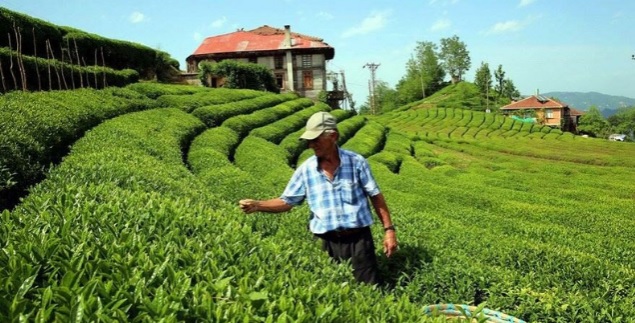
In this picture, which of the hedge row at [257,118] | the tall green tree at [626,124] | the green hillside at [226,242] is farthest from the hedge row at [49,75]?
the tall green tree at [626,124]

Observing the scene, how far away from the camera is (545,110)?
3095 inches

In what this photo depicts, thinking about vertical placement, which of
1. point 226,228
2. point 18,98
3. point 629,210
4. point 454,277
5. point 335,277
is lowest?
point 629,210

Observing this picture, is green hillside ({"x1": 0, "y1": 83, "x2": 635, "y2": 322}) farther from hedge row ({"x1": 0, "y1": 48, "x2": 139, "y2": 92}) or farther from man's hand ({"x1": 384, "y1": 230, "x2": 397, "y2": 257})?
hedge row ({"x1": 0, "y1": 48, "x2": 139, "y2": 92})

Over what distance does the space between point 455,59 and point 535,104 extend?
19.2 metres

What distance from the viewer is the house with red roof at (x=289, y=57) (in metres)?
50.1

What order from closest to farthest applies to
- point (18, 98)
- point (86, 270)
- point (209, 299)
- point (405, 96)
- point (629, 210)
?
point (209, 299), point (86, 270), point (18, 98), point (629, 210), point (405, 96)

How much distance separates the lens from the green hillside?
2.58 metres

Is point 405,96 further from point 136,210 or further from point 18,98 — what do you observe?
point 136,210

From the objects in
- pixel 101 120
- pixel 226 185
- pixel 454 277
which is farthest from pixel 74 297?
pixel 101 120

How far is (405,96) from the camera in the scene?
89.1 meters

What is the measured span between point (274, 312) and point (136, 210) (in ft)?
6.71

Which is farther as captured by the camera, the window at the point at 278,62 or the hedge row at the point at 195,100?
the window at the point at 278,62

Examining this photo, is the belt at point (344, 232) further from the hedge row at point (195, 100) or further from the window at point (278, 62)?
the window at point (278, 62)

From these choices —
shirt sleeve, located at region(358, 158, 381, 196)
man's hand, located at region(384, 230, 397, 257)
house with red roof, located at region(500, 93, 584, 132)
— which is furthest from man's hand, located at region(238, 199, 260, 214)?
house with red roof, located at region(500, 93, 584, 132)
